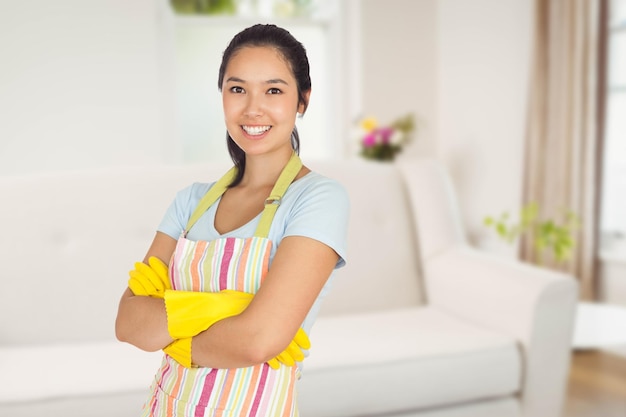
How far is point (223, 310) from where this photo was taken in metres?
0.75

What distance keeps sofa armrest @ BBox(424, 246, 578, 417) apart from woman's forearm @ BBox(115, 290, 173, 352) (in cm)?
130

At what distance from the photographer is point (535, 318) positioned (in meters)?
1.90

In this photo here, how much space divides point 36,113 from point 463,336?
2822 millimetres

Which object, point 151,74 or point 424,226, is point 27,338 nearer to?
point 424,226

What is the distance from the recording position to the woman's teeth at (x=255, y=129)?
72 centimetres

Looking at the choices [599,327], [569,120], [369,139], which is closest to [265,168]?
[599,327]

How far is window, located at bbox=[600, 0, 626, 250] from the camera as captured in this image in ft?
11.4

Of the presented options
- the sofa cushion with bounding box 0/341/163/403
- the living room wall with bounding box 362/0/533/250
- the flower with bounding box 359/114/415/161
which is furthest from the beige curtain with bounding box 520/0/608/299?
the sofa cushion with bounding box 0/341/163/403

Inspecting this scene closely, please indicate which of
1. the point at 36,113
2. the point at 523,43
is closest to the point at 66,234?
the point at 36,113

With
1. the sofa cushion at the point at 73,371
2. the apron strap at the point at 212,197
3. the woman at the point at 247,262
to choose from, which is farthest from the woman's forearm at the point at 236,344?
the sofa cushion at the point at 73,371

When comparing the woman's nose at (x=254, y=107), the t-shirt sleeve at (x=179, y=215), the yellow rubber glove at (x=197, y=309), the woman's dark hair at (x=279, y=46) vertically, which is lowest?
the yellow rubber glove at (x=197, y=309)

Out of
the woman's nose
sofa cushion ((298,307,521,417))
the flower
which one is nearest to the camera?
the woman's nose

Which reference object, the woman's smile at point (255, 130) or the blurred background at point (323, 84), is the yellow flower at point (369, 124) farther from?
the woman's smile at point (255, 130)

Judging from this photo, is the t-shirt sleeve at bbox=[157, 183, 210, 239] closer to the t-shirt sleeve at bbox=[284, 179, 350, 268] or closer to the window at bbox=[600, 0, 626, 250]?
the t-shirt sleeve at bbox=[284, 179, 350, 268]
